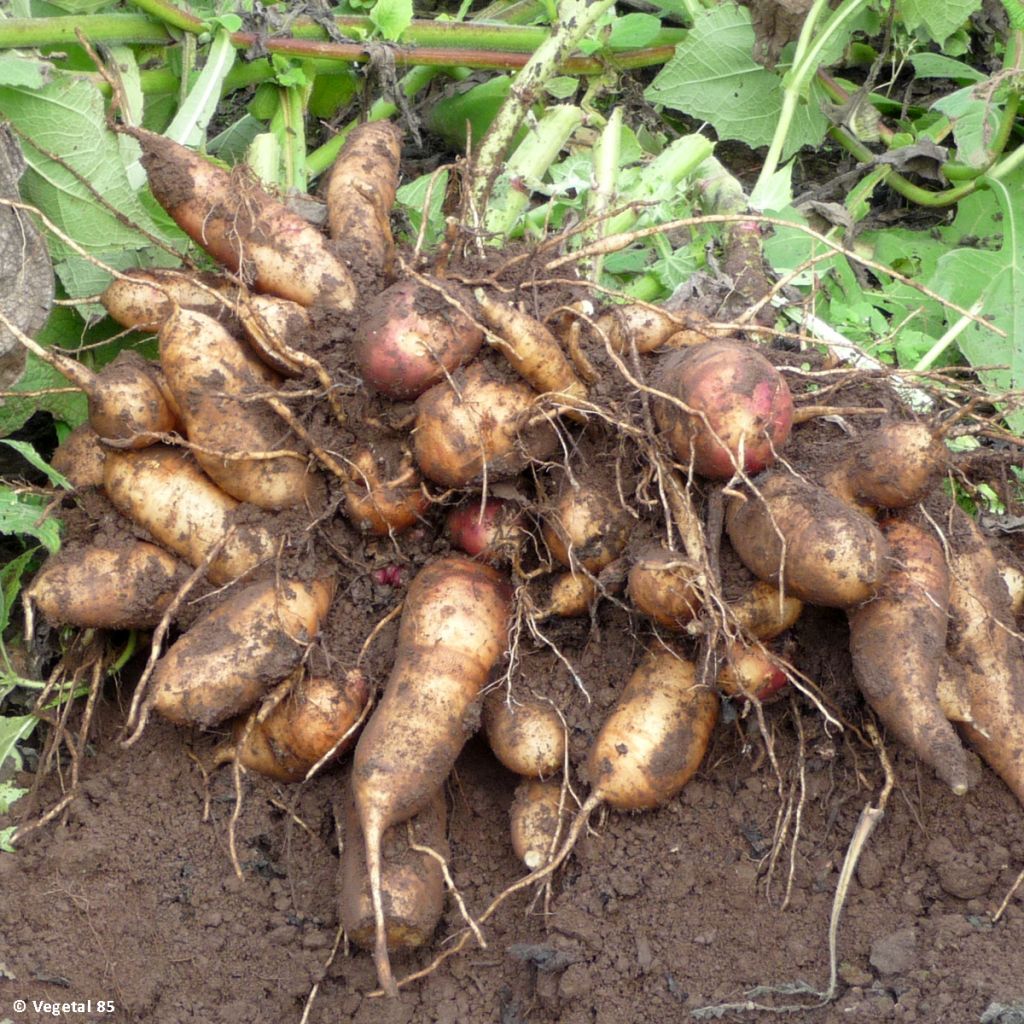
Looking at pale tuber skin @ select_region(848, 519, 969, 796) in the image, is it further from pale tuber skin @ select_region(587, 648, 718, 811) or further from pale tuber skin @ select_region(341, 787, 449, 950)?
pale tuber skin @ select_region(341, 787, 449, 950)

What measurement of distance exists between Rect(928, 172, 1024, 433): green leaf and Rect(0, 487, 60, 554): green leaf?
2.01 metres

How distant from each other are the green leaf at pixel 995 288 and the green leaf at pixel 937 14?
0.43 metres

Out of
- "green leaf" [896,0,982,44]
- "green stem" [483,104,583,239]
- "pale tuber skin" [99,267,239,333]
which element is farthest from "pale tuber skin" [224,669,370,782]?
"green leaf" [896,0,982,44]

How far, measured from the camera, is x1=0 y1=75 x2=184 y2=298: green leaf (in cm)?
244

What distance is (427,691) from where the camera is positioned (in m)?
2.04

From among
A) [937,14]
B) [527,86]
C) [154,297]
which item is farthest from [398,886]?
[937,14]

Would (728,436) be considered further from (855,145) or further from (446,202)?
(855,145)

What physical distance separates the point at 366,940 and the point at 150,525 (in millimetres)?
874

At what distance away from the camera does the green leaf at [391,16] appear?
2.66 meters

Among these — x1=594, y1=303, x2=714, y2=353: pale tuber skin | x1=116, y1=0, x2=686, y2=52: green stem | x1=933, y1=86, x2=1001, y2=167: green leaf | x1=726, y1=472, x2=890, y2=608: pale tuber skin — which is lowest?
x1=726, y1=472, x2=890, y2=608: pale tuber skin

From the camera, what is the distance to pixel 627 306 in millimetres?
2264

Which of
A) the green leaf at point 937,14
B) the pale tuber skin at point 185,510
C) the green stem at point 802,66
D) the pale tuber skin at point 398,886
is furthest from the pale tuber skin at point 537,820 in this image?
the green leaf at point 937,14

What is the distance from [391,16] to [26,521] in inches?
56.2

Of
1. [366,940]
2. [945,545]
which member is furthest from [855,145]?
[366,940]
